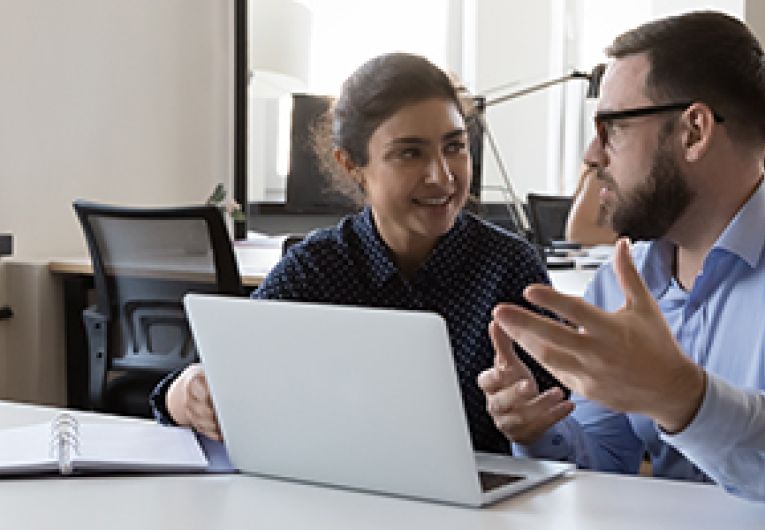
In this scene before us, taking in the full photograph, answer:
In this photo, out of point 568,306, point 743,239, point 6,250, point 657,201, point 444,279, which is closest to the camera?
point 568,306

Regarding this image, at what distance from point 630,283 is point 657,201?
0.53m

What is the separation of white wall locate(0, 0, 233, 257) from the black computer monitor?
2.62 feet

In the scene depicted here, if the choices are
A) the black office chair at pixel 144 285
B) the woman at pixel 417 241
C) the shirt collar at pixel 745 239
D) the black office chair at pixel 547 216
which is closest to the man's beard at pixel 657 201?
the shirt collar at pixel 745 239

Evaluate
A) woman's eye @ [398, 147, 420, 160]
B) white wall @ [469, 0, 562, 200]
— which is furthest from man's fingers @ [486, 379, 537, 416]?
white wall @ [469, 0, 562, 200]

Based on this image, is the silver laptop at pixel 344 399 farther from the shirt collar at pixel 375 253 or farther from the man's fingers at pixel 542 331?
the shirt collar at pixel 375 253

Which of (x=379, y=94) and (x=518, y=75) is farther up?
(x=518, y=75)

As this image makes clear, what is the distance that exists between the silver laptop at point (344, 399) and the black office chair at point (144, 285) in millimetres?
1518

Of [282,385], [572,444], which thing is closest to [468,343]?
[572,444]

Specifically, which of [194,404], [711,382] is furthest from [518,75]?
[711,382]

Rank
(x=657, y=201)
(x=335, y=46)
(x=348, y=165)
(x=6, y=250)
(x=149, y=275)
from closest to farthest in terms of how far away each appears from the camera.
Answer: (x=657, y=201) → (x=348, y=165) → (x=149, y=275) → (x=6, y=250) → (x=335, y=46)

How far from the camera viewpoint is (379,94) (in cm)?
182

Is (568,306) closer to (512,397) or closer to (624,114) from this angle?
(512,397)

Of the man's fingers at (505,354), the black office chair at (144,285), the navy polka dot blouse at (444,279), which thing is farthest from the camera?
the black office chair at (144,285)

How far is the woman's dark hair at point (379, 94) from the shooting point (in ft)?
5.90
